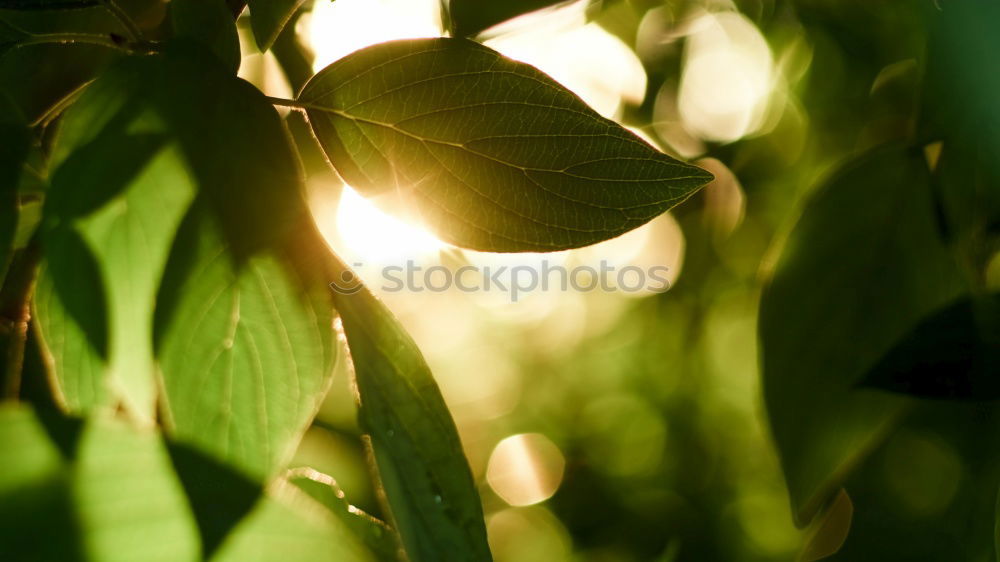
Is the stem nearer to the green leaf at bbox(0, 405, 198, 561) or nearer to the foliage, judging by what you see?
the foliage

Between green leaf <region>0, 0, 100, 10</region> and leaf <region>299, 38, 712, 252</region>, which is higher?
green leaf <region>0, 0, 100, 10</region>

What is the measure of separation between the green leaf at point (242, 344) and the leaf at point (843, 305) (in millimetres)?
205

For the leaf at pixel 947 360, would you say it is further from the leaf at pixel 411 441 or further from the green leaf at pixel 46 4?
the green leaf at pixel 46 4

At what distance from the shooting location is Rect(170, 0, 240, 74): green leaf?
293mm

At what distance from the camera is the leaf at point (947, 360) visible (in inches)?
12.9

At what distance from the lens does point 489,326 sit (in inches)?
58.7

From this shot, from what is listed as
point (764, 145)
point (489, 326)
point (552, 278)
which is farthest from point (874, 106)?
point (489, 326)

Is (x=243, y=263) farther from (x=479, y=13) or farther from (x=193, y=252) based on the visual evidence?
(x=479, y=13)

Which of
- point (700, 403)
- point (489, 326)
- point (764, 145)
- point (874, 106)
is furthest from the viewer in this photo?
point (489, 326)

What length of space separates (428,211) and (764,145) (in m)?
0.73

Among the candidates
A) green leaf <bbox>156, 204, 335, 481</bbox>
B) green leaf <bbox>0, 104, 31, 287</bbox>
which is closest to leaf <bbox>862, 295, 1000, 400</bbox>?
green leaf <bbox>156, 204, 335, 481</bbox>

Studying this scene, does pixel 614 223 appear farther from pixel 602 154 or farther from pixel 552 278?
pixel 552 278

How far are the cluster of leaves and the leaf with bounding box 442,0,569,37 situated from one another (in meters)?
0.08

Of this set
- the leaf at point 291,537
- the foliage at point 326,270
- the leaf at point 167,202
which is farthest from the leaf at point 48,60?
the leaf at point 291,537
